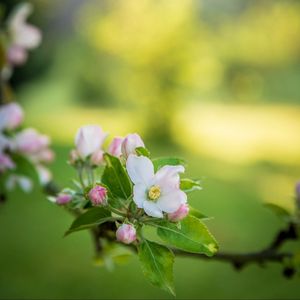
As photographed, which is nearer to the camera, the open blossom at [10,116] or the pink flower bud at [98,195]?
the pink flower bud at [98,195]

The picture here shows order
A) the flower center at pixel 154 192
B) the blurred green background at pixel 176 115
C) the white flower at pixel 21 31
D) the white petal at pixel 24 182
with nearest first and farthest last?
the flower center at pixel 154 192 < the white petal at pixel 24 182 < the white flower at pixel 21 31 < the blurred green background at pixel 176 115

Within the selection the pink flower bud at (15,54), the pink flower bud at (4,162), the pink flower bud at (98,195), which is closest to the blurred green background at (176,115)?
the pink flower bud at (98,195)

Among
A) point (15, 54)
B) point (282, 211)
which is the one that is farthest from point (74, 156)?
point (15, 54)

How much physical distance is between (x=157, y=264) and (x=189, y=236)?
0.05 m

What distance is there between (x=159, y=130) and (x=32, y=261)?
3.93 metres

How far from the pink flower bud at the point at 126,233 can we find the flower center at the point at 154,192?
0.14 feet

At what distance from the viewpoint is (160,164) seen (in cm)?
62

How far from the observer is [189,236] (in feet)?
1.90

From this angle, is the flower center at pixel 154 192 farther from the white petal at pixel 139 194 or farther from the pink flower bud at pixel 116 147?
the pink flower bud at pixel 116 147

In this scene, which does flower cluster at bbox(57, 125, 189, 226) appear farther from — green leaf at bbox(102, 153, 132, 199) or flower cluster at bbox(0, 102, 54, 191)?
flower cluster at bbox(0, 102, 54, 191)

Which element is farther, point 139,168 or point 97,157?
point 97,157

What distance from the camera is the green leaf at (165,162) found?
2.01 feet

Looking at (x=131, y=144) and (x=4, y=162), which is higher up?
(x=131, y=144)

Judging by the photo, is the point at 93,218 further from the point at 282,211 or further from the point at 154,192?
the point at 282,211
